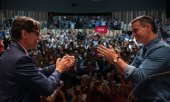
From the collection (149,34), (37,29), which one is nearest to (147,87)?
(149,34)

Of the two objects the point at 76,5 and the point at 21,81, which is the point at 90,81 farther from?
the point at 76,5

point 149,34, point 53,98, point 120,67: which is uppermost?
point 149,34

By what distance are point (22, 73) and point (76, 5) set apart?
72.1ft

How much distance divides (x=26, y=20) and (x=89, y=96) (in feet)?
15.9

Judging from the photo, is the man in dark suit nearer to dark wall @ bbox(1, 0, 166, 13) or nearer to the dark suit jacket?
the dark suit jacket

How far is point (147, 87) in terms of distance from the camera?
2.09 metres

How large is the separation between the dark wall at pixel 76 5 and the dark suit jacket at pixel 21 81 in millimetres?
20974

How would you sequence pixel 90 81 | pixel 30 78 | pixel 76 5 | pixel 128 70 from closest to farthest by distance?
pixel 30 78 < pixel 128 70 < pixel 90 81 < pixel 76 5

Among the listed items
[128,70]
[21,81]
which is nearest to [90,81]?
[128,70]

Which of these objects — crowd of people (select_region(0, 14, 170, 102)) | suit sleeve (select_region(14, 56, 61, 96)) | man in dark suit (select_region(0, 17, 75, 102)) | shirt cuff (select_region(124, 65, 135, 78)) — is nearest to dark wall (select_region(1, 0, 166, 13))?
crowd of people (select_region(0, 14, 170, 102))

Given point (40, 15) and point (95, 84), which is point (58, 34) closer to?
point (40, 15)

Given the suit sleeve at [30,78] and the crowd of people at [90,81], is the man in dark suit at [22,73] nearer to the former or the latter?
the suit sleeve at [30,78]

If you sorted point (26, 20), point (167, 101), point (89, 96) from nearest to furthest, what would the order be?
point (167, 101) < point (26, 20) < point (89, 96)

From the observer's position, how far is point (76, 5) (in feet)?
78.9
